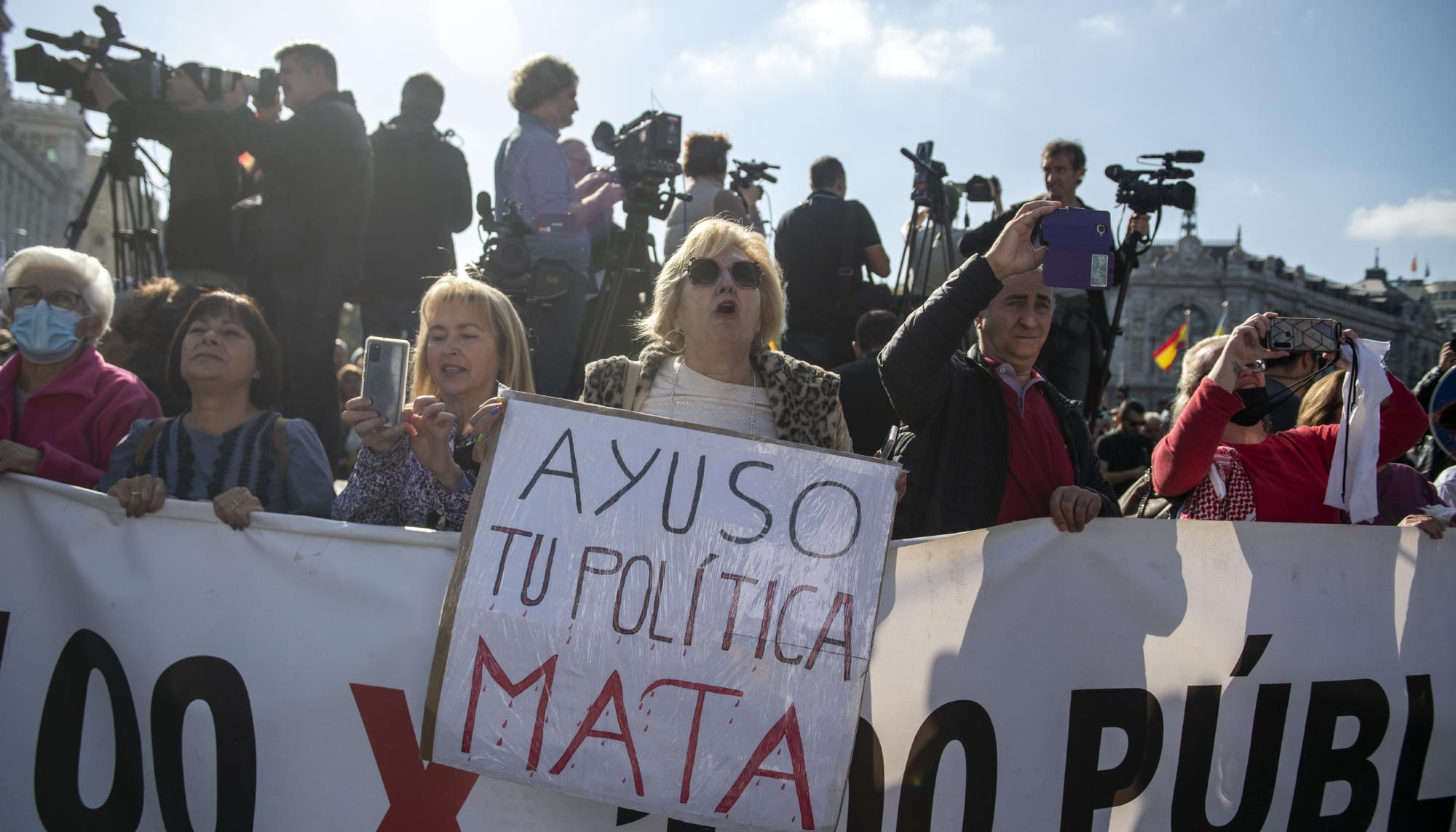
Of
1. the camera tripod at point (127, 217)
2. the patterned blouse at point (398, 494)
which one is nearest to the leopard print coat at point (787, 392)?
the patterned blouse at point (398, 494)

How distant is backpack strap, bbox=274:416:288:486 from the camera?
3.07m

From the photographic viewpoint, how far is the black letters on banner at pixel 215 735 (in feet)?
8.36

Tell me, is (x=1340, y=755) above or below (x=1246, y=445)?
below

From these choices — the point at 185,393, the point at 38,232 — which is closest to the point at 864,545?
the point at 185,393

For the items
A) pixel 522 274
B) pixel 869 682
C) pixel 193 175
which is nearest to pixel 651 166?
pixel 522 274

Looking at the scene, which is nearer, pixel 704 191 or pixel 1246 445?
pixel 1246 445

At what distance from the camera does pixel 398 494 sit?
112 inches

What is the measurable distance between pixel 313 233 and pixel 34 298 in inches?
66.7

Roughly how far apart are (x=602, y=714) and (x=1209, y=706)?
5.13ft

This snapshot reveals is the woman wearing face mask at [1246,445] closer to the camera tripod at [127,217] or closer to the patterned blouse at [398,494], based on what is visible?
the patterned blouse at [398,494]

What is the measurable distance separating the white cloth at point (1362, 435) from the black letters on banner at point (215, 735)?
2934 mm

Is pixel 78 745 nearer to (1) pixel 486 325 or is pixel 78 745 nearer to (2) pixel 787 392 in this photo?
(1) pixel 486 325

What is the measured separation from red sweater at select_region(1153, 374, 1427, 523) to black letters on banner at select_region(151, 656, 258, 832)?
243 cm

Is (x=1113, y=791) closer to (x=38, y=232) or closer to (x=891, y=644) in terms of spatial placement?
(x=891, y=644)
